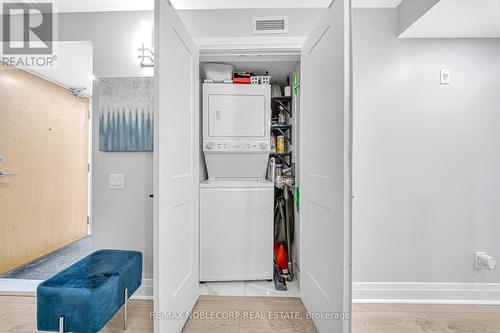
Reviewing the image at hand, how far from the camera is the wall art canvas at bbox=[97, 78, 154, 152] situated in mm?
2191

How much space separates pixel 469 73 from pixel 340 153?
1592 millimetres

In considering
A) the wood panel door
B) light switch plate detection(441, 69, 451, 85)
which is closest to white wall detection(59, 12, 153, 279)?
the wood panel door

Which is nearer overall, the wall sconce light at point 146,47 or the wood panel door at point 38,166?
the wall sconce light at point 146,47

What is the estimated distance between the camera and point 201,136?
2.62 m

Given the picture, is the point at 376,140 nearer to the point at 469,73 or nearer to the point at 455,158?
the point at 455,158

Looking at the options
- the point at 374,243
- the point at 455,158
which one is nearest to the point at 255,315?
the point at 374,243

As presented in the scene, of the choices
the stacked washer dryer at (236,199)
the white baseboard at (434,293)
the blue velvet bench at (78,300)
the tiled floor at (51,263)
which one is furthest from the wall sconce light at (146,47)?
the white baseboard at (434,293)

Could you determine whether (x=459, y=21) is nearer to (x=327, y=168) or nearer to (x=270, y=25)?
(x=270, y=25)

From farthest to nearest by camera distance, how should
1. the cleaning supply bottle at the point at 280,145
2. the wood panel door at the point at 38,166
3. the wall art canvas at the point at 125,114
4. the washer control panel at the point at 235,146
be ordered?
the cleaning supply bottle at the point at 280,145 → the wood panel door at the point at 38,166 → the washer control panel at the point at 235,146 → the wall art canvas at the point at 125,114

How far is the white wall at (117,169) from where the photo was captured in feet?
7.26

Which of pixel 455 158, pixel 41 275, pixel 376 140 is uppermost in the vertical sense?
pixel 376 140

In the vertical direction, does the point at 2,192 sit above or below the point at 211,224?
above

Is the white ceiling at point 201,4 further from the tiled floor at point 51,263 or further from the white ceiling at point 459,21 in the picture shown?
the tiled floor at point 51,263

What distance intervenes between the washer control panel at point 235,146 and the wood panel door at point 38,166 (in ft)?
6.86
